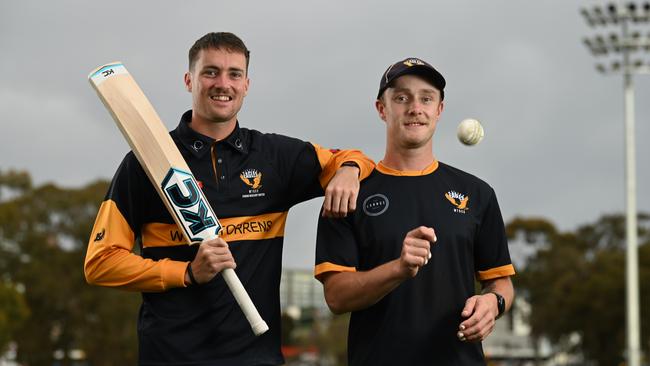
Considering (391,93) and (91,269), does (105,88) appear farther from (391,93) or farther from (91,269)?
(391,93)

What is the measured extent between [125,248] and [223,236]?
455 millimetres

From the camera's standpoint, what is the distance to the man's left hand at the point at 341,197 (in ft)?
14.0

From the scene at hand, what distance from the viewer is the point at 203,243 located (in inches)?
169

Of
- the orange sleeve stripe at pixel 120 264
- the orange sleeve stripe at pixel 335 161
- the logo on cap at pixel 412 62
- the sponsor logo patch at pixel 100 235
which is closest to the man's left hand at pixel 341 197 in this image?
the orange sleeve stripe at pixel 335 161

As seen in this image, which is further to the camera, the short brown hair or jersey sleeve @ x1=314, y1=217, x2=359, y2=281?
the short brown hair

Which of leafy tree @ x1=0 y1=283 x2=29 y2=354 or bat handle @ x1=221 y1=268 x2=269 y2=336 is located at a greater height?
bat handle @ x1=221 y1=268 x2=269 y2=336

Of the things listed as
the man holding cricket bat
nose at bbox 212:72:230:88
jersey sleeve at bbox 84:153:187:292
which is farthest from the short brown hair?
jersey sleeve at bbox 84:153:187:292

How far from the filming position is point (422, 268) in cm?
436

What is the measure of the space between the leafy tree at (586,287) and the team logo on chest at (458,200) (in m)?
38.0

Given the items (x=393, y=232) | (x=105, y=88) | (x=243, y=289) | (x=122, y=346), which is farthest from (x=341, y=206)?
(x=122, y=346)

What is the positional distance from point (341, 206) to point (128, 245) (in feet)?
3.40

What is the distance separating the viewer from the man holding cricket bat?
438 cm

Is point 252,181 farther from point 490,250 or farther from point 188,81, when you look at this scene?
point 490,250

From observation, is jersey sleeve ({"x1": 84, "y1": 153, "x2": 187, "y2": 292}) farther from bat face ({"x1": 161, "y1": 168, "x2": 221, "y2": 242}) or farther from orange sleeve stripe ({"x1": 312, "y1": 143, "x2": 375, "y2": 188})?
orange sleeve stripe ({"x1": 312, "y1": 143, "x2": 375, "y2": 188})
